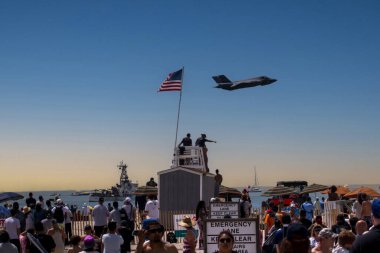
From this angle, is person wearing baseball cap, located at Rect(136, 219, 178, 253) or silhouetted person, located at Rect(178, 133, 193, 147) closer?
person wearing baseball cap, located at Rect(136, 219, 178, 253)

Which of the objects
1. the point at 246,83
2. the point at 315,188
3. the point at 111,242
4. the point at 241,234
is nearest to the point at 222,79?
the point at 246,83

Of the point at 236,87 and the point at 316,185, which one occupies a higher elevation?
the point at 236,87

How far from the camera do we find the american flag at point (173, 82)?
30.5 metres

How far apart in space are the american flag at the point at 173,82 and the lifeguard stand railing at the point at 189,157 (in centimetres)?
407

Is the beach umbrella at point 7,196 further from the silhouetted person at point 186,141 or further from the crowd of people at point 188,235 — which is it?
the silhouetted person at point 186,141

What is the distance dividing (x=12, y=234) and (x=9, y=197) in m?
9.38

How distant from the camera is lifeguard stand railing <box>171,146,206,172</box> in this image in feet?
91.3

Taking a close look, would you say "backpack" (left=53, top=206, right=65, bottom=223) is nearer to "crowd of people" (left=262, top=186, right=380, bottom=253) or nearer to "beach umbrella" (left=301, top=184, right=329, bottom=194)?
"crowd of people" (left=262, top=186, right=380, bottom=253)

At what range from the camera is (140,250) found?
7539 millimetres

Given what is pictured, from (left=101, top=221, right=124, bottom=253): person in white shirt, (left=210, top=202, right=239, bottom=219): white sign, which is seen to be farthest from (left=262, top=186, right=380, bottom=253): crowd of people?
(left=101, top=221, right=124, bottom=253): person in white shirt

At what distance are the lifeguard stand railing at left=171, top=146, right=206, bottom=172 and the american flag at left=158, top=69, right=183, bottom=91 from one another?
4.07 m

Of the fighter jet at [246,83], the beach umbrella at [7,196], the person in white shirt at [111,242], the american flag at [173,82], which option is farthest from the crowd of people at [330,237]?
the fighter jet at [246,83]

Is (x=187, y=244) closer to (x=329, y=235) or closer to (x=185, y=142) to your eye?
(x=329, y=235)

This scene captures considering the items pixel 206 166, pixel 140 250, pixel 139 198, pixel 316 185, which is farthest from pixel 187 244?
pixel 316 185
